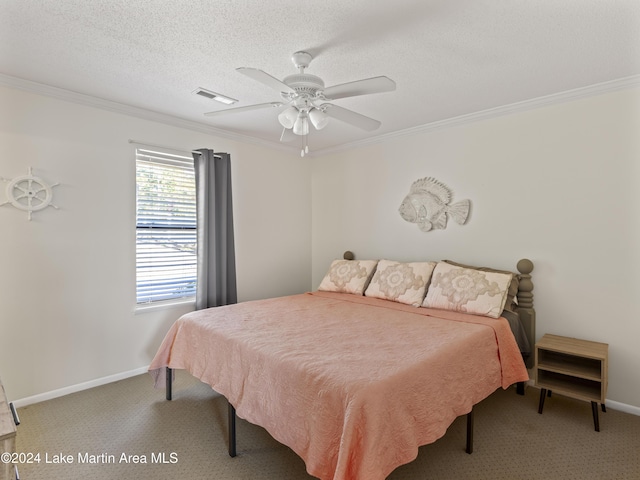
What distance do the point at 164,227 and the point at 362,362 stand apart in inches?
97.2

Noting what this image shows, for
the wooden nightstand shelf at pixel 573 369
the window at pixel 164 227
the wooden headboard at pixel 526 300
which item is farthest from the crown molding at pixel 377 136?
the wooden nightstand shelf at pixel 573 369

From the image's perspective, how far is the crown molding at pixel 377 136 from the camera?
246cm

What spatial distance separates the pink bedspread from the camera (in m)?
1.40

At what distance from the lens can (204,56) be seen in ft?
6.88

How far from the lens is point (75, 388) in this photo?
9.02ft

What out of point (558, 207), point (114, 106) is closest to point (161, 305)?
point (114, 106)

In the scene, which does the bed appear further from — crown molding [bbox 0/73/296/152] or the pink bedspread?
crown molding [bbox 0/73/296/152]

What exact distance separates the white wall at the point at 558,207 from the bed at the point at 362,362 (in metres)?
0.26

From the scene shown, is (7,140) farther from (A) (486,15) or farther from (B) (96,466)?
(A) (486,15)

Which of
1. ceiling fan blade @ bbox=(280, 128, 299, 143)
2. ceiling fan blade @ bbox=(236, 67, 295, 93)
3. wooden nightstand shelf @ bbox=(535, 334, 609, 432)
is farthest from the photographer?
ceiling fan blade @ bbox=(280, 128, 299, 143)

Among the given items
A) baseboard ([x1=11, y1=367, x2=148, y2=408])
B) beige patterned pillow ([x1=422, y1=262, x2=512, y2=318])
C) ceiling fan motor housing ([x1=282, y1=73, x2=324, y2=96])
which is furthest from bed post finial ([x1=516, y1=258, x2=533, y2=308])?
baseboard ([x1=11, y1=367, x2=148, y2=408])

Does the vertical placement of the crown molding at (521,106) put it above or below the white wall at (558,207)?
above

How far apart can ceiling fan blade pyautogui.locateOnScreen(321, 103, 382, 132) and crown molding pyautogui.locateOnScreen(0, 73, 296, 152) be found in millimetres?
1856

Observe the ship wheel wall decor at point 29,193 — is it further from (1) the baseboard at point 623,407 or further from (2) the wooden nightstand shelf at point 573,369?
(1) the baseboard at point 623,407
